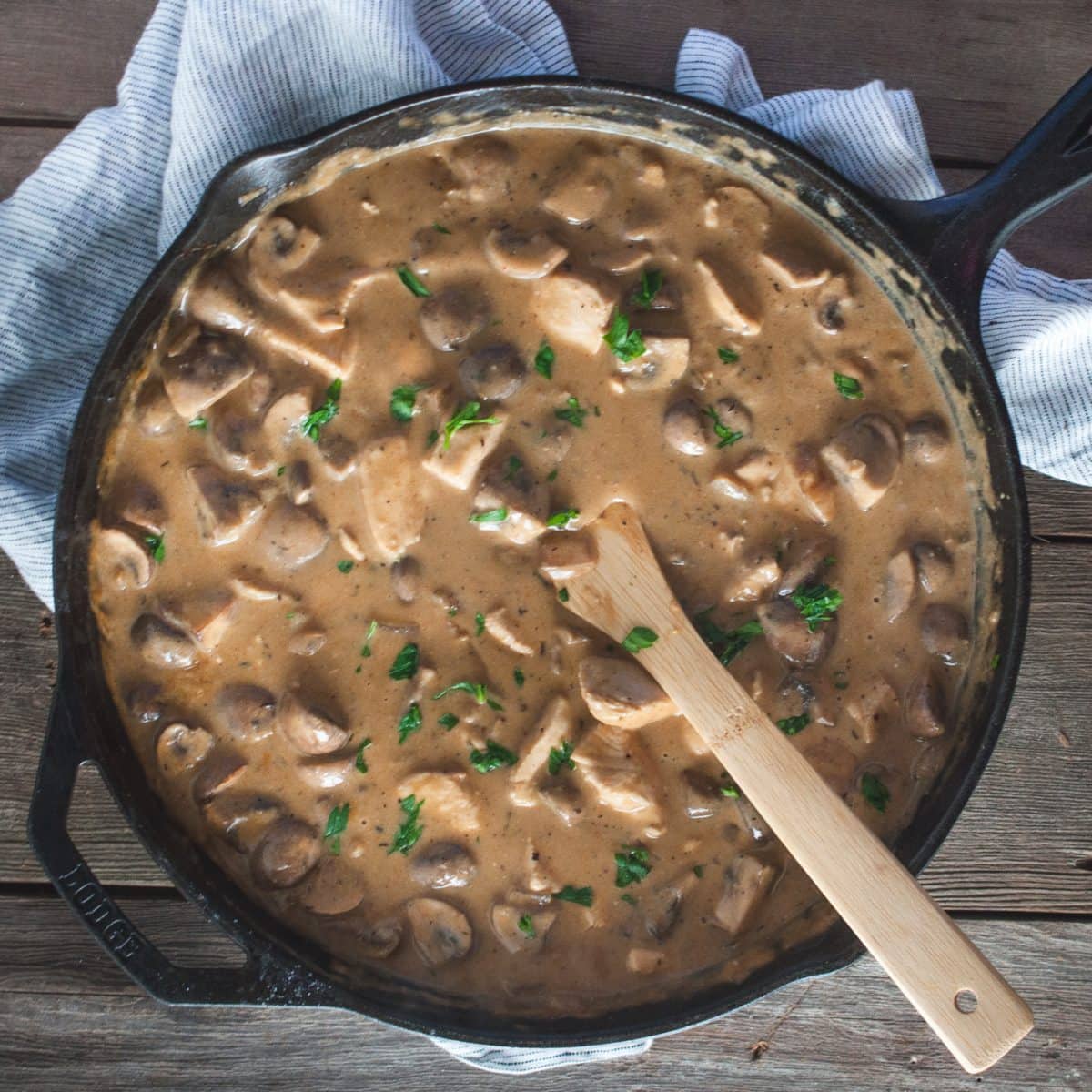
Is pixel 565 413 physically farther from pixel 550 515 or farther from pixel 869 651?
pixel 869 651

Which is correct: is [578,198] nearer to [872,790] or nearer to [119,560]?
[119,560]

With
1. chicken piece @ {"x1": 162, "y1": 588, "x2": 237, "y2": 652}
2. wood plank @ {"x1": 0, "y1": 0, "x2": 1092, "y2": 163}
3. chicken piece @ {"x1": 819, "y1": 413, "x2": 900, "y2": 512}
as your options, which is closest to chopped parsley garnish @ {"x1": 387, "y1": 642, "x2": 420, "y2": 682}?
chicken piece @ {"x1": 162, "y1": 588, "x2": 237, "y2": 652}

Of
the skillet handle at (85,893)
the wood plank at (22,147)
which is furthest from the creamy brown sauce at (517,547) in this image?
the wood plank at (22,147)

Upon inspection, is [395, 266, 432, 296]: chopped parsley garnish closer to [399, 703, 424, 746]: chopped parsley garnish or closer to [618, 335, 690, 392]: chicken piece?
[618, 335, 690, 392]: chicken piece

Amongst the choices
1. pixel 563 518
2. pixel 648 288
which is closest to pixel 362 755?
pixel 563 518

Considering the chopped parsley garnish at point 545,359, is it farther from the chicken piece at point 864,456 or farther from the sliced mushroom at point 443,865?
the sliced mushroom at point 443,865
